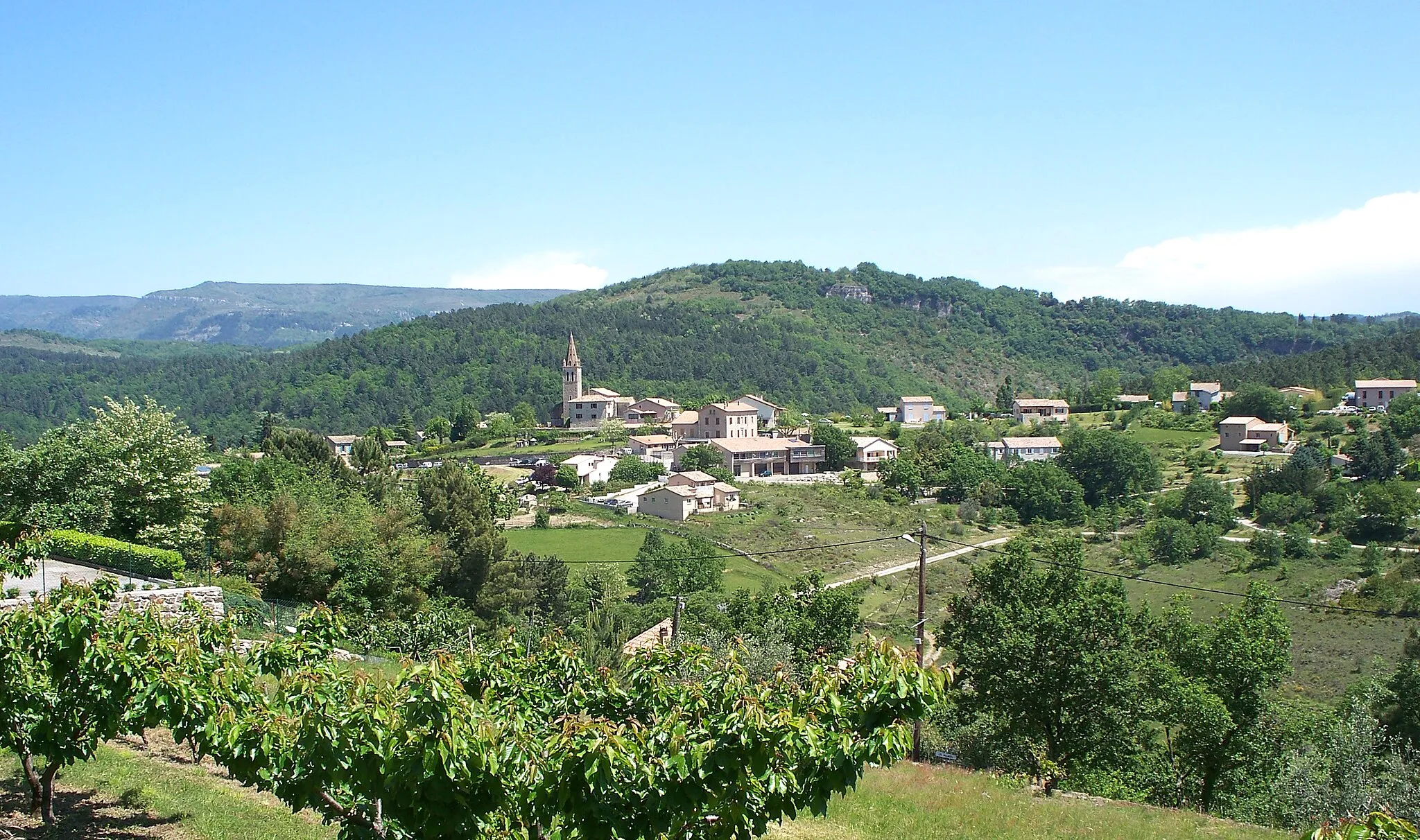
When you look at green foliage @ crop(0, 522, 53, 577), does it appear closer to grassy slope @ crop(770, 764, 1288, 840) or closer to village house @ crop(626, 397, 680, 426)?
grassy slope @ crop(770, 764, 1288, 840)

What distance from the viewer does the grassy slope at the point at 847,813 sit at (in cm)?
809

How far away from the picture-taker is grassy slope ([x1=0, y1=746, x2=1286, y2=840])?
8.09 metres

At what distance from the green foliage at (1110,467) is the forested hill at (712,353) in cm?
4855

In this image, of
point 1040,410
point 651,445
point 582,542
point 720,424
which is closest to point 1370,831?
point 582,542

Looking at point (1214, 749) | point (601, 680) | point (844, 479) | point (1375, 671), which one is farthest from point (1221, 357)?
point (601, 680)

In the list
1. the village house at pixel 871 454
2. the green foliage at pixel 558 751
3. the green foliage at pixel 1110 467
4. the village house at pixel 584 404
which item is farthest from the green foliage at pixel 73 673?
the village house at pixel 584 404

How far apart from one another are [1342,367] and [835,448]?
5562 centimetres

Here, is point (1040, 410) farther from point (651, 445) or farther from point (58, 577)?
point (58, 577)

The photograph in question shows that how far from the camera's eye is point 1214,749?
16.5m

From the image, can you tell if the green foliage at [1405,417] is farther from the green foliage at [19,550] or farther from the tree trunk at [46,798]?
the tree trunk at [46,798]

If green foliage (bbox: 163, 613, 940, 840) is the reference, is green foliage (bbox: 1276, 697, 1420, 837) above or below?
below

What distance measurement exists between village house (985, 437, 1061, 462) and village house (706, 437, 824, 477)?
14031 mm

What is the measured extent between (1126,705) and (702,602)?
17.4m

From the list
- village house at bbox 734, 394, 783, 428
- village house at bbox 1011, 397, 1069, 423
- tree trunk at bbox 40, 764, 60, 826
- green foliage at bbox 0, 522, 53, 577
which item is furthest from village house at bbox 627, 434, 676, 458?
tree trunk at bbox 40, 764, 60, 826
